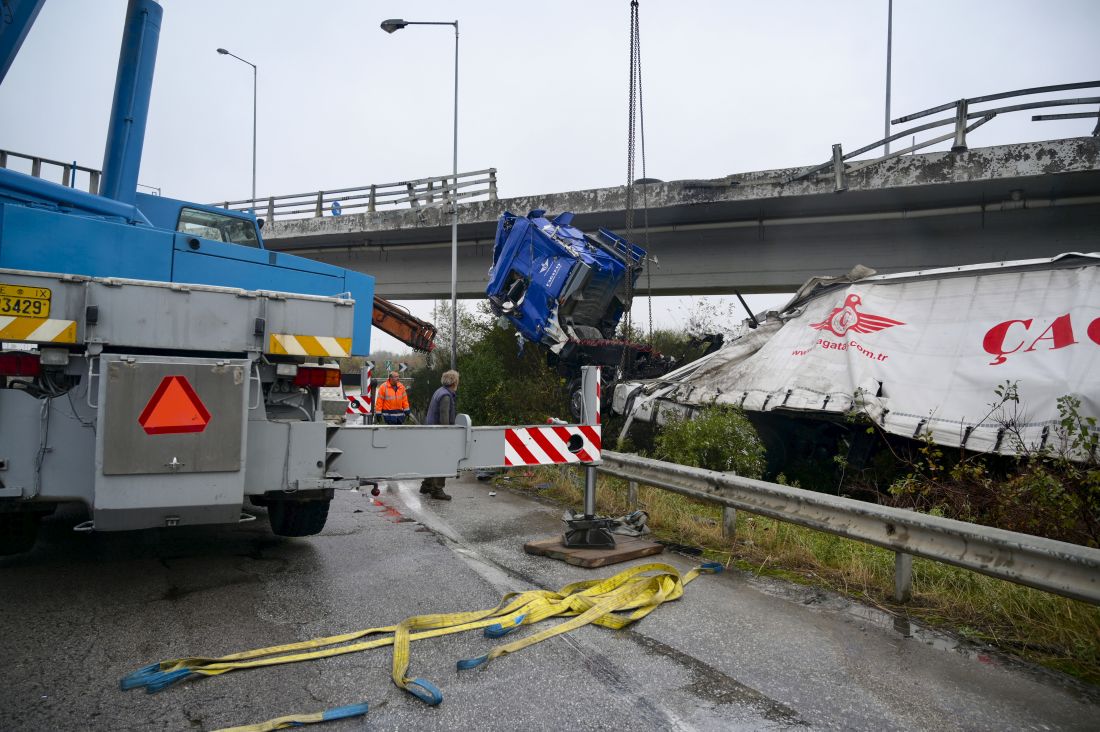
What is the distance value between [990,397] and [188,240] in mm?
7808

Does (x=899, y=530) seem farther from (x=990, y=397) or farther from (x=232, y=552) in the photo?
(x=232, y=552)

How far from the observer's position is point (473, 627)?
13.6 feet

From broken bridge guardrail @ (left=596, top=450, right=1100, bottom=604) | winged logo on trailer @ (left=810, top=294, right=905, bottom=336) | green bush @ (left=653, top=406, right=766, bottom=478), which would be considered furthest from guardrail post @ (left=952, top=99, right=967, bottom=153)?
broken bridge guardrail @ (left=596, top=450, right=1100, bottom=604)

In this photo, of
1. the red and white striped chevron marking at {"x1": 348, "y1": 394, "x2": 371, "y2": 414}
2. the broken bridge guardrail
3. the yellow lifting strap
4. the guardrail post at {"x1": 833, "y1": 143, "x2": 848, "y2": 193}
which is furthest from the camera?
the red and white striped chevron marking at {"x1": 348, "y1": 394, "x2": 371, "y2": 414}

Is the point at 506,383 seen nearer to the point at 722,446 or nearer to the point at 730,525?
the point at 722,446

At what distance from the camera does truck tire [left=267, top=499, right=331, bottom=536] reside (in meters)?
5.81

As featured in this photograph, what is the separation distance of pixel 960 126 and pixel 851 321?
5.91m

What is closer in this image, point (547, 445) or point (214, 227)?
point (547, 445)

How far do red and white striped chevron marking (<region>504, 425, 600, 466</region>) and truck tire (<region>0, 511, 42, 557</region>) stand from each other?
312 centimetres

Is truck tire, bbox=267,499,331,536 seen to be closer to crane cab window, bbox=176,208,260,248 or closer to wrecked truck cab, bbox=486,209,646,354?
crane cab window, bbox=176,208,260,248

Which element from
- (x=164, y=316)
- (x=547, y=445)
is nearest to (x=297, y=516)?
(x=547, y=445)

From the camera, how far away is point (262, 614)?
14.4 feet

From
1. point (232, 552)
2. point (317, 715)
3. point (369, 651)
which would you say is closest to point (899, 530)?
point (369, 651)

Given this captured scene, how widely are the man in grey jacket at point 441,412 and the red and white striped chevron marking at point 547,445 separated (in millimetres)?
3479
